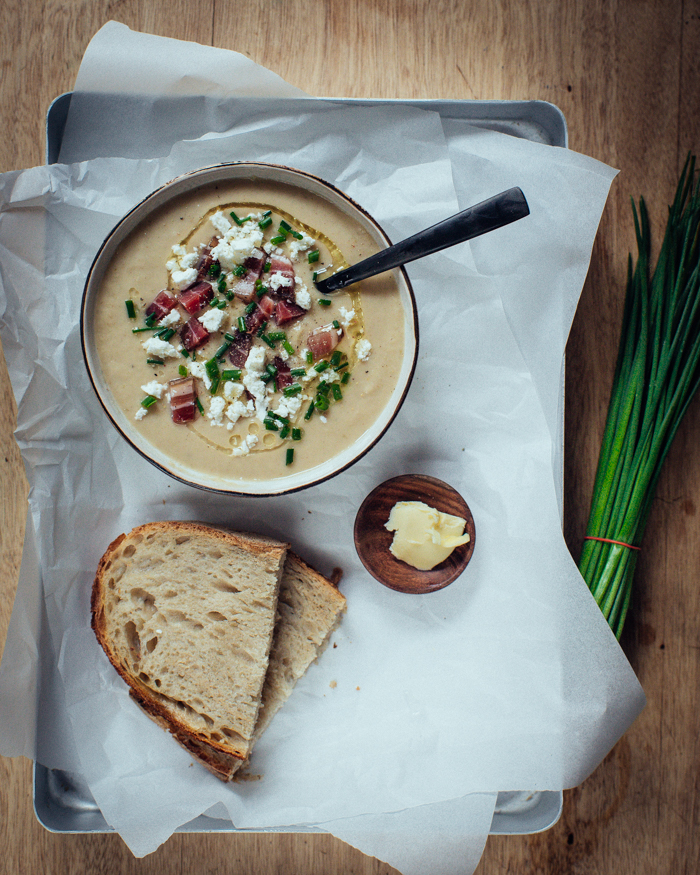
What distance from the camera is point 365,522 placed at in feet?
6.89

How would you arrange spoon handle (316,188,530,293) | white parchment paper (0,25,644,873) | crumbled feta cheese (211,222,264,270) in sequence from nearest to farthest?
1. spoon handle (316,188,530,293)
2. crumbled feta cheese (211,222,264,270)
3. white parchment paper (0,25,644,873)

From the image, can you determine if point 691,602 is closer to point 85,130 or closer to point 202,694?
point 202,694

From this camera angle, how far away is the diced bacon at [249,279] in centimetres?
177

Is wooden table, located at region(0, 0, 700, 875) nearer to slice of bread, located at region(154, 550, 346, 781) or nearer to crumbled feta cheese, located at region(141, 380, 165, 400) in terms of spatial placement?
slice of bread, located at region(154, 550, 346, 781)

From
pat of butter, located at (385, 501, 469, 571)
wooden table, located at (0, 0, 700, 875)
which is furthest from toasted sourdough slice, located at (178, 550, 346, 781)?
wooden table, located at (0, 0, 700, 875)

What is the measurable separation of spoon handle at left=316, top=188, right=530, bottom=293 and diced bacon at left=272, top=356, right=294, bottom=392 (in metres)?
0.22

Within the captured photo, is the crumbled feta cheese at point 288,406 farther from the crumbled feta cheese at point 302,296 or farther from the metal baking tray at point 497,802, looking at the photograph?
the metal baking tray at point 497,802

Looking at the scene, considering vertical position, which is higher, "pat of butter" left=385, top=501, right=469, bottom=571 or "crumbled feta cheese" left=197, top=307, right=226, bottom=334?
"crumbled feta cheese" left=197, top=307, right=226, bottom=334

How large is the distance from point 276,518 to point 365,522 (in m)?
0.30

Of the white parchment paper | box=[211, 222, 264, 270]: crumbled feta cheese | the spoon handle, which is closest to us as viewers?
the spoon handle

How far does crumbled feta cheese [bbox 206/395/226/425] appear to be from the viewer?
5.83 ft

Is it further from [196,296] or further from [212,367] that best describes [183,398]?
[196,296]

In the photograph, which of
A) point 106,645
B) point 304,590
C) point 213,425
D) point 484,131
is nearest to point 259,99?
point 484,131

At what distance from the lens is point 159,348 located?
1747 mm
